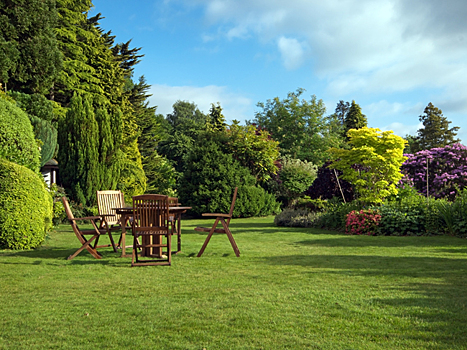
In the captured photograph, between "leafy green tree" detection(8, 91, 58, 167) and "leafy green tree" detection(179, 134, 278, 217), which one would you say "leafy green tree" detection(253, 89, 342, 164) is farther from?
"leafy green tree" detection(8, 91, 58, 167)

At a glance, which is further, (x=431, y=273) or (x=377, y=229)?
(x=377, y=229)

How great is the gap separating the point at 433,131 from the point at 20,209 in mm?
44672

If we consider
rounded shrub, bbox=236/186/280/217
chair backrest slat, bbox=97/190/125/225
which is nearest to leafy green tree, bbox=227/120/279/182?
rounded shrub, bbox=236/186/280/217

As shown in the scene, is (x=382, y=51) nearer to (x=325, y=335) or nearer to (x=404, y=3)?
(x=404, y=3)

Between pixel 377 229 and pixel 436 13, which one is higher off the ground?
pixel 436 13

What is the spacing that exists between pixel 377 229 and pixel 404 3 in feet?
19.3

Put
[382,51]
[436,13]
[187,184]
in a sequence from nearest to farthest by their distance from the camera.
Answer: [436,13]
[382,51]
[187,184]

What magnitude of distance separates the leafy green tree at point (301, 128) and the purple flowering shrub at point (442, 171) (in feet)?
44.1

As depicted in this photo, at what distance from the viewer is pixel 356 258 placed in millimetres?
7480

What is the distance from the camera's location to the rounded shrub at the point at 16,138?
9930mm

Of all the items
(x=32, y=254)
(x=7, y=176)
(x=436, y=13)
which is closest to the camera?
(x=32, y=254)

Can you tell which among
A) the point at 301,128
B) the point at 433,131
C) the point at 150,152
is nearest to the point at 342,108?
the point at 433,131

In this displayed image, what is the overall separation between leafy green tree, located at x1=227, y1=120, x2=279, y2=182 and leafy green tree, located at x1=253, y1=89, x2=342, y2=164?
35.1ft

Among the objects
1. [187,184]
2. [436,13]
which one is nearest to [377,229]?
[436,13]
